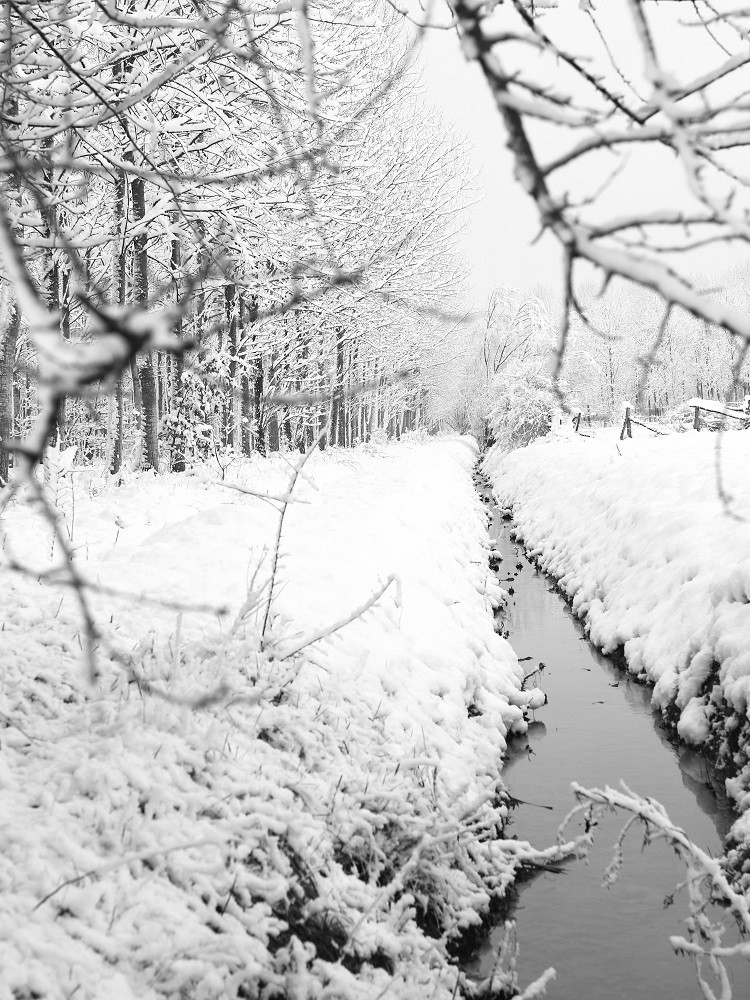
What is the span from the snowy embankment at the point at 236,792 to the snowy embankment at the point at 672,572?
1.43 m

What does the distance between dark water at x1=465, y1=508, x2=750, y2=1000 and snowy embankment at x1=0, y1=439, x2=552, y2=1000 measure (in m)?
0.28

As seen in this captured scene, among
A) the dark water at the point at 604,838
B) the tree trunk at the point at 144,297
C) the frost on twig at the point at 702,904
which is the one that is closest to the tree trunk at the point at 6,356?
the tree trunk at the point at 144,297

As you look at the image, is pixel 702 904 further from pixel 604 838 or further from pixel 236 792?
pixel 236 792

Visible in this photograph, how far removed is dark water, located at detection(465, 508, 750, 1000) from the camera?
133 inches

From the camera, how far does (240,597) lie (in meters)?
4.96

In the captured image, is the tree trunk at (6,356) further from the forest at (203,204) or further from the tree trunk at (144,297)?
the tree trunk at (144,297)

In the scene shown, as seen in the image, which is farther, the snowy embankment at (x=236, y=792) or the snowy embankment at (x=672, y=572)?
the snowy embankment at (x=672, y=572)

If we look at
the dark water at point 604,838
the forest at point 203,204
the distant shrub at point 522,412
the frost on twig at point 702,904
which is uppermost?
the forest at point 203,204

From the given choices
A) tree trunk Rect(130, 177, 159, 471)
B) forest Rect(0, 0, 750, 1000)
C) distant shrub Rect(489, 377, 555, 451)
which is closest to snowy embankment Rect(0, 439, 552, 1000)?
forest Rect(0, 0, 750, 1000)

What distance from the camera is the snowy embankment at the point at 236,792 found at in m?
2.40

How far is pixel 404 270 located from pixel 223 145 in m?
8.16

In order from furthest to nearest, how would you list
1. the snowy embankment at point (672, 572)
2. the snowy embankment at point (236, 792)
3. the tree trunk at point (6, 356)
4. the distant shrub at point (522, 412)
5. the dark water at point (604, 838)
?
the distant shrub at point (522, 412), the tree trunk at point (6, 356), the snowy embankment at point (672, 572), the dark water at point (604, 838), the snowy embankment at point (236, 792)

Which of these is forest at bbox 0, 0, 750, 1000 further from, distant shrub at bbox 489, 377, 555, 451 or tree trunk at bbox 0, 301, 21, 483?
distant shrub at bbox 489, 377, 555, 451

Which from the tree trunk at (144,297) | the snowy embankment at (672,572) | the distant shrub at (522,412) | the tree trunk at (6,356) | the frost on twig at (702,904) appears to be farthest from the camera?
the distant shrub at (522,412)
